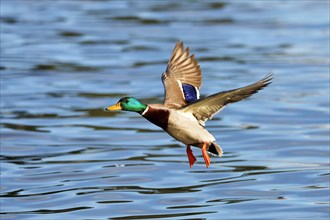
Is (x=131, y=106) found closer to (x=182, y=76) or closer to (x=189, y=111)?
(x=189, y=111)

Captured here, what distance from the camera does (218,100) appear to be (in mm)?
8828

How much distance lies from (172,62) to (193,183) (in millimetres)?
2362

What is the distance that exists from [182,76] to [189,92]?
27 centimetres

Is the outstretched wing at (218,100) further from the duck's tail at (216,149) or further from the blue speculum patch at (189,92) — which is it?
the blue speculum patch at (189,92)

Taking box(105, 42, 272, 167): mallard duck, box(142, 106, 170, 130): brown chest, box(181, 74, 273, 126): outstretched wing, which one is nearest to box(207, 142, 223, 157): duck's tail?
box(105, 42, 272, 167): mallard duck

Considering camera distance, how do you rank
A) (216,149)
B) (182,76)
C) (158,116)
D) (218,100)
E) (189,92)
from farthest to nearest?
(182,76) → (189,92) → (216,149) → (218,100) → (158,116)

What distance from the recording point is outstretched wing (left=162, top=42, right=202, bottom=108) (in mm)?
9648

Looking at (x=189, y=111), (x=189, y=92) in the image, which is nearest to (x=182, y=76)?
(x=189, y=92)

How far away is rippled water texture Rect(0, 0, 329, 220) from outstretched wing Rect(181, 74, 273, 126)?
1719mm

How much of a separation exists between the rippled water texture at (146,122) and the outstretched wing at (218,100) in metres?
1.72

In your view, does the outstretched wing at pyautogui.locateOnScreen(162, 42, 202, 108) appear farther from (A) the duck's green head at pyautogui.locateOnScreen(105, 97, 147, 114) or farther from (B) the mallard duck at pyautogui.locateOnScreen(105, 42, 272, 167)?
(A) the duck's green head at pyautogui.locateOnScreen(105, 97, 147, 114)

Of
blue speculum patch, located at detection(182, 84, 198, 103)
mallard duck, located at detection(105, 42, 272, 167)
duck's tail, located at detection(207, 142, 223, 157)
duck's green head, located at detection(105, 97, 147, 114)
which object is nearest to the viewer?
mallard duck, located at detection(105, 42, 272, 167)

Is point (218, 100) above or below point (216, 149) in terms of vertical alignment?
above

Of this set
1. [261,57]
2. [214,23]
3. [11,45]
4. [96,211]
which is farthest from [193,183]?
[214,23]
